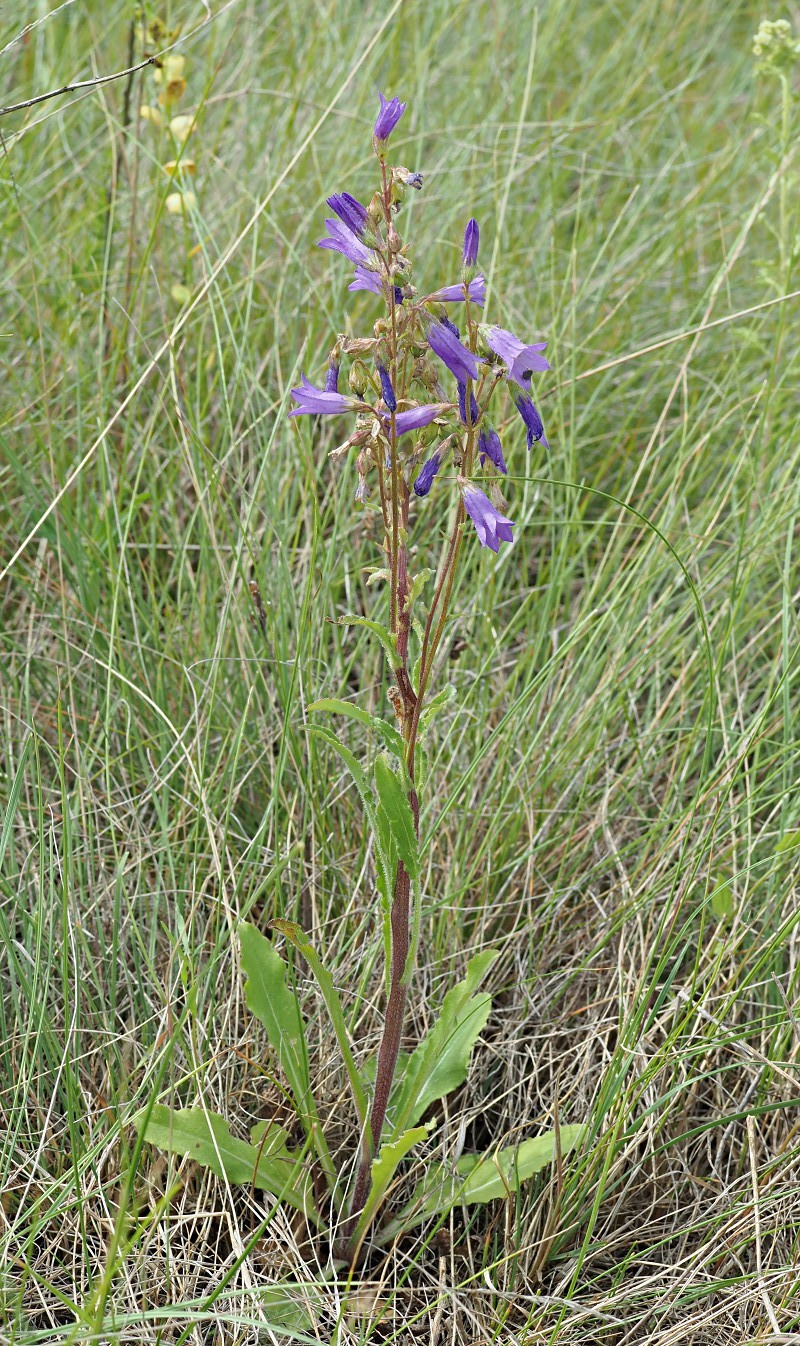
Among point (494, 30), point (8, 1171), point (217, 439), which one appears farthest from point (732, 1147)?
point (494, 30)

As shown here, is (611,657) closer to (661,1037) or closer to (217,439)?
(661,1037)

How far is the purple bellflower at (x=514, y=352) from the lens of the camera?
142 cm

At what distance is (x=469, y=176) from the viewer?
3475 mm

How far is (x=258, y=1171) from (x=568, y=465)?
1.57m

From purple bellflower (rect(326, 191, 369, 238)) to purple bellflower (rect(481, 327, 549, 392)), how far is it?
0.20 meters

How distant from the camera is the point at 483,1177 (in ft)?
5.86

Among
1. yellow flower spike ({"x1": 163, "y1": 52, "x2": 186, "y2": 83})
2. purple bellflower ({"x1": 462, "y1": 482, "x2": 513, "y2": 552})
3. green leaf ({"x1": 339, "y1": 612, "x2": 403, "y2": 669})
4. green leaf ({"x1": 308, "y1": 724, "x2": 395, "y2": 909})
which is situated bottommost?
green leaf ({"x1": 308, "y1": 724, "x2": 395, "y2": 909})

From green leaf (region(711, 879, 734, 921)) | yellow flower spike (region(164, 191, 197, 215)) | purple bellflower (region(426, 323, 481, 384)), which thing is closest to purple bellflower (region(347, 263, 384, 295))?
purple bellflower (region(426, 323, 481, 384))

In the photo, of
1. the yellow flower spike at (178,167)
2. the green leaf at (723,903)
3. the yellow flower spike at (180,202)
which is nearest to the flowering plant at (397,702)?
the green leaf at (723,903)

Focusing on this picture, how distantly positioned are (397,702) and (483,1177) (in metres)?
0.80

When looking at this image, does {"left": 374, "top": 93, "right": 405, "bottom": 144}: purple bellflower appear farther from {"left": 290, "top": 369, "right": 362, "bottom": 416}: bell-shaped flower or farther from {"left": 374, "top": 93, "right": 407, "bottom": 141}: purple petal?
{"left": 290, "top": 369, "right": 362, "bottom": 416}: bell-shaped flower

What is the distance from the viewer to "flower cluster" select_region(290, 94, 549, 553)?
1.40m

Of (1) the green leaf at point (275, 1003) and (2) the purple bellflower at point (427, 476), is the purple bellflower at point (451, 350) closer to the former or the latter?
(2) the purple bellflower at point (427, 476)

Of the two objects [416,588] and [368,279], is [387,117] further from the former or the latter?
[416,588]
